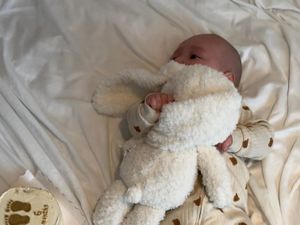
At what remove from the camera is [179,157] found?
1007mm

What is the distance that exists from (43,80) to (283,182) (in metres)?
0.62

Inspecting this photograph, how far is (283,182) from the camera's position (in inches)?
45.1

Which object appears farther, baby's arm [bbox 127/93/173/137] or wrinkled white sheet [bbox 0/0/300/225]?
wrinkled white sheet [bbox 0/0/300/225]

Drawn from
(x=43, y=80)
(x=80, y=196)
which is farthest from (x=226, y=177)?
(x=43, y=80)

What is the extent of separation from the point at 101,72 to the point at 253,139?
1.39 feet

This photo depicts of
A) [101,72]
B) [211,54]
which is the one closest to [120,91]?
[101,72]

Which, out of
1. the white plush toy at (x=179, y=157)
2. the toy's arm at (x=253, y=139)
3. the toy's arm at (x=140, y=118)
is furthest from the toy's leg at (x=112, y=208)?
the toy's arm at (x=253, y=139)

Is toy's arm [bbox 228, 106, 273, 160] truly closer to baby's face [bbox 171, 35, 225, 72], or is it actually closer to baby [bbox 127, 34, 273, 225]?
baby [bbox 127, 34, 273, 225]

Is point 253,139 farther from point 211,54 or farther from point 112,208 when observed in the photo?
point 112,208

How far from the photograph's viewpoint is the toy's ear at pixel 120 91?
3.82 ft

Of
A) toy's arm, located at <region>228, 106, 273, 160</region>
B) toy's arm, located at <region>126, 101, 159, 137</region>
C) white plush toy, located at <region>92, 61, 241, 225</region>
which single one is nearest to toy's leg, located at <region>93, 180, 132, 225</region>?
white plush toy, located at <region>92, 61, 241, 225</region>

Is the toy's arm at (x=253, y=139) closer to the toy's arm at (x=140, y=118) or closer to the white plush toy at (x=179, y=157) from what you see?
the white plush toy at (x=179, y=157)

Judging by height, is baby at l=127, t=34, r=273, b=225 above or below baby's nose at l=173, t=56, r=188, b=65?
below

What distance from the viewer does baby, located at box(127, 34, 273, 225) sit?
40.6 inches
